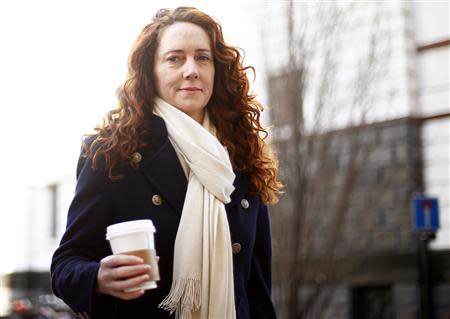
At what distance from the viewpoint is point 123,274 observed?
6.19ft

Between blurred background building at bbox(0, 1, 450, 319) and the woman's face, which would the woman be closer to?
the woman's face

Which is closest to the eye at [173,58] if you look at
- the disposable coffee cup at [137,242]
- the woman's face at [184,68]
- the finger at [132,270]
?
the woman's face at [184,68]

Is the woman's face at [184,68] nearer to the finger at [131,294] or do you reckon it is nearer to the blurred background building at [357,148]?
the finger at [131,294]

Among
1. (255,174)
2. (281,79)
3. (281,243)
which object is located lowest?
(281,243)

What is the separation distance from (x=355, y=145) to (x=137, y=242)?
8.42 meters

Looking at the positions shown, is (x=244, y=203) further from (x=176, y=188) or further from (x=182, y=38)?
(x=182, y=38)

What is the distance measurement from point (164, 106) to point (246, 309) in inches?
27.6

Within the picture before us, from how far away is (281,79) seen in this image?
9.84 meters

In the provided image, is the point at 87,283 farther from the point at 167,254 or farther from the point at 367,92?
the point at 367,92

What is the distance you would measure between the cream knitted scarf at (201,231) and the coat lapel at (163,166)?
2cm

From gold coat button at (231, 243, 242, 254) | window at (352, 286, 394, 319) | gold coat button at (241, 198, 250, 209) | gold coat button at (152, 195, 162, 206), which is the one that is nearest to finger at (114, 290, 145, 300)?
gold coat button at (152, 195, 162, 206)

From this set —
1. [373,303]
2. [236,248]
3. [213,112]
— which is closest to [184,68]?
[213,112]

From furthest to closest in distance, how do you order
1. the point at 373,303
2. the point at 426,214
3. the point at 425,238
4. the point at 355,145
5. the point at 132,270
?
the point at 373,303, the point at 355,145, the point at 426,214, the point at 425,238, the point at 132,270

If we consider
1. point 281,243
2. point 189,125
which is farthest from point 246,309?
point 281,243
